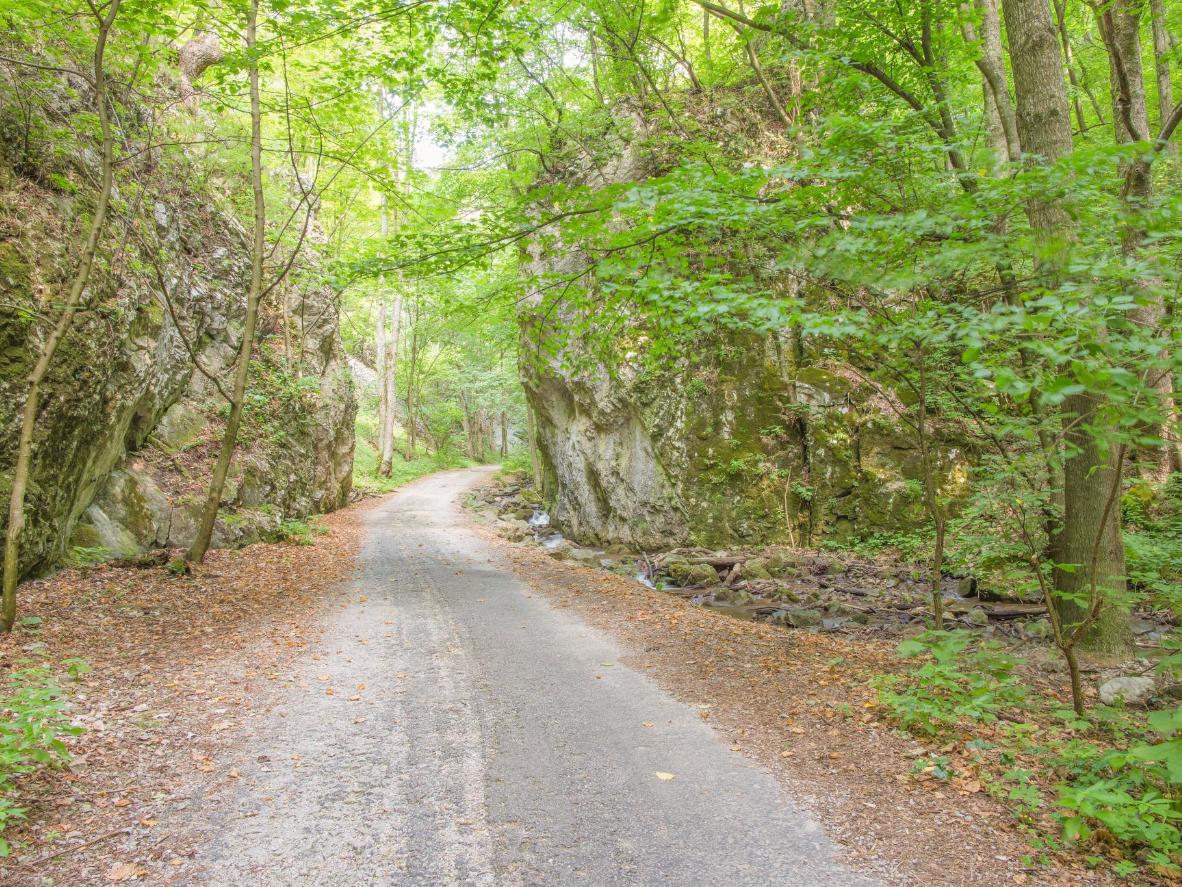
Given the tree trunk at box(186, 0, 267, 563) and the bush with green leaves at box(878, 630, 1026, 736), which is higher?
the tree trunk at box(186, 0, 267, 563)

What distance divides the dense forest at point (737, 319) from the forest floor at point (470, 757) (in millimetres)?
410

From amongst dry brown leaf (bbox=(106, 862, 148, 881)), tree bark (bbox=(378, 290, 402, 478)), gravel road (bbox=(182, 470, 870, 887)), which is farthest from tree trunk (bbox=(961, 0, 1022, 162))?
tree bark (bbox=(378, 290, 402, 478))

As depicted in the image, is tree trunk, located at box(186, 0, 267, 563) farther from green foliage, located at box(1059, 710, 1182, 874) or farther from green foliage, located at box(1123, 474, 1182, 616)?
green foliage, located at box(1123, 474, 1182, 616)

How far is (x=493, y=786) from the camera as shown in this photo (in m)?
3.79

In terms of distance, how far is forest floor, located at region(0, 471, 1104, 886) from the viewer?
3068mm

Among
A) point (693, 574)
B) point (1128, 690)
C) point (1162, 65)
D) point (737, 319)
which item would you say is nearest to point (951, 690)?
point (1128, 690)

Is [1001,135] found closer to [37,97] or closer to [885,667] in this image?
[885,667]

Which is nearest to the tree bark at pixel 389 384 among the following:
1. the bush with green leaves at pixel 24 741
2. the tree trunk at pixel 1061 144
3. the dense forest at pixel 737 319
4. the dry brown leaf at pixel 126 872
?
the dense forest at pixel 737 319

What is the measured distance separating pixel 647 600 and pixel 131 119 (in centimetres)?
1121

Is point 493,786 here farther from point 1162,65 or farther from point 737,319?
point 1162,65

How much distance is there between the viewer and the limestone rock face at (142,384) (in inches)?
273

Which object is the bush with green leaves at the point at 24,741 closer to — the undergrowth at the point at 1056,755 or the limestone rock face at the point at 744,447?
the undergrowth at the point at 1056,755

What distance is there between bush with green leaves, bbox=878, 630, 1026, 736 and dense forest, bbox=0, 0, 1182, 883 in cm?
4

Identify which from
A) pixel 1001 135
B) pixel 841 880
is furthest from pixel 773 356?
pixel 841 880
